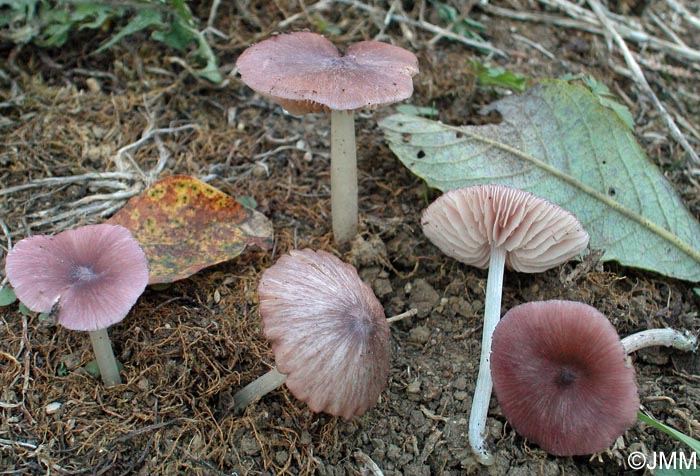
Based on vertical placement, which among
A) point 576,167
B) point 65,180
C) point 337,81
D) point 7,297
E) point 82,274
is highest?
point 337,81

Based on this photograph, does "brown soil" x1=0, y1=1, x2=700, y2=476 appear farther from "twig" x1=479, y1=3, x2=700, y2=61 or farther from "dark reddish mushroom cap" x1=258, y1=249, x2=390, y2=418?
"dark reddish mushroom cap" x1=258, y1=249, x2=390, y2=418

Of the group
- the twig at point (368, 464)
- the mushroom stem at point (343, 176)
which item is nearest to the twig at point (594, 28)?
the mushroom stem at point (343, 176)

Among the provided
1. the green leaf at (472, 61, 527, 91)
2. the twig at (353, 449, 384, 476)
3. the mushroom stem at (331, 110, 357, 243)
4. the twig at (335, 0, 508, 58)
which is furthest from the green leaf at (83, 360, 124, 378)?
the twig at (335, 0, 508, 58)

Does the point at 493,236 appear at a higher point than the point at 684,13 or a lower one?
lower

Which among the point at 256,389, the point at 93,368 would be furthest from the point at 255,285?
the point at 93,368

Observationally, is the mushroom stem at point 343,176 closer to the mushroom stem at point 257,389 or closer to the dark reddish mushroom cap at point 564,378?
the mushroom stem at point 257,389

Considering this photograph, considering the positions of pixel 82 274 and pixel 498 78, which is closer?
pixel 82 274

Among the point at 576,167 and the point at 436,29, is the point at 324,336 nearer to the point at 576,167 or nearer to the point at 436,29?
the point at 576,167
